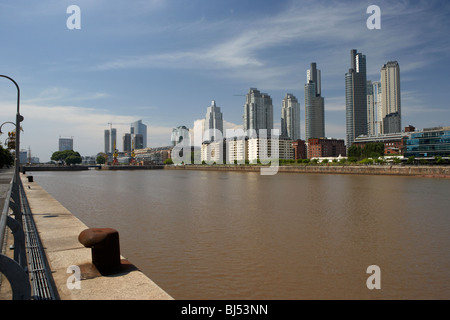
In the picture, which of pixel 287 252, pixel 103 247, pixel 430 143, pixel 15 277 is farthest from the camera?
pixel 430 143

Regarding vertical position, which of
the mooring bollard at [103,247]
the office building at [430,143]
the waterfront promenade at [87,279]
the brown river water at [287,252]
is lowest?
the brown river water at [287,252]

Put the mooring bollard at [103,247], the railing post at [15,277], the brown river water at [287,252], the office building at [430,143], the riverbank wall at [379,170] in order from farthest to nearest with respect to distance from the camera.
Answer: the office building at [430,143] < the riverbank wall at [379,170] < the brown river water at [287,252] < the mooring bollard at [103,247] < the railing post at [15,277]

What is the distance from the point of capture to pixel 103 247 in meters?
7.82

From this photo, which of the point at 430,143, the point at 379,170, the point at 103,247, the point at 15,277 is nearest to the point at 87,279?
the point at 103,247

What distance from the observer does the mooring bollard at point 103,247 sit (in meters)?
7.83

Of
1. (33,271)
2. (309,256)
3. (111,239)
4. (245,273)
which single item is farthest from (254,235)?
(33,271)

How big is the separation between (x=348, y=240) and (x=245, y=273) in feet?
23.1

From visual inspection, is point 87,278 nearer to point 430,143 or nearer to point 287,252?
point 287,252

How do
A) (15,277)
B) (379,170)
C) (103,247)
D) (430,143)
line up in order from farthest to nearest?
(430,143) < (379,170) < (103,247) < (15,277)

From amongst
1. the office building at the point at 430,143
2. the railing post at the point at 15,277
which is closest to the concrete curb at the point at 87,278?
the railing post at the point at 15,277

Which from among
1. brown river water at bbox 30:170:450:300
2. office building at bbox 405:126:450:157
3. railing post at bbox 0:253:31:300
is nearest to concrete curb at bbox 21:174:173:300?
railing post at bbox 0:253:31:300

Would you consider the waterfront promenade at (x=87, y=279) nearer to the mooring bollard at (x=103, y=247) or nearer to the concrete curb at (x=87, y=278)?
the concrete curb at (x=87, y=278)
